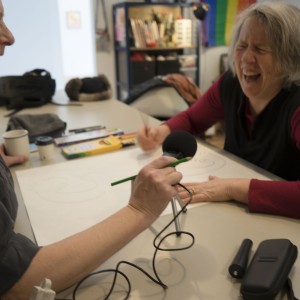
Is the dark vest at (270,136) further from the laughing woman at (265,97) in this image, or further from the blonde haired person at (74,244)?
the blonde haired person at (74,244)

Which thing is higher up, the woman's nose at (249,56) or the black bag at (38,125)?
the woman's nose at (249,56)

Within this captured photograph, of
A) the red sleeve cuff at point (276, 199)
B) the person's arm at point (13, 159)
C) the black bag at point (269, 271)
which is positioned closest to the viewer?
the black bag at point (269, 271)

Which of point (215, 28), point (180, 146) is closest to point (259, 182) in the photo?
point (180, 146)

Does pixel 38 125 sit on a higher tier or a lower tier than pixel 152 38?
lower

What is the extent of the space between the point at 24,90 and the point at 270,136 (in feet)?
5.48

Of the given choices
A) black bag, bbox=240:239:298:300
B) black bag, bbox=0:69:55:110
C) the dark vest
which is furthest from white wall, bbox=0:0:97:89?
black bag, bbox=240:239:298:300

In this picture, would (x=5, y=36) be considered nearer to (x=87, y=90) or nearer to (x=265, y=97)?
(x=265, y=97)

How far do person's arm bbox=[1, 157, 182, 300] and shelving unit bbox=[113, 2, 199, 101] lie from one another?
3015 millimetres

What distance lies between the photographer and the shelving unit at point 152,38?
3684 mm

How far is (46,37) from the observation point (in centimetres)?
350

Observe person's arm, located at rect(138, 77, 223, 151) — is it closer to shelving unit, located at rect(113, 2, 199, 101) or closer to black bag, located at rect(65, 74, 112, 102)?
black bag, located at rect(65, 74, 112, 102)

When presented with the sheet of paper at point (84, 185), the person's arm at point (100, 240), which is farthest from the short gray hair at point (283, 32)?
the person's arm at point (100, 240)

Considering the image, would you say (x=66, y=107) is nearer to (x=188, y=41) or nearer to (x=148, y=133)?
(x=148, y=133)

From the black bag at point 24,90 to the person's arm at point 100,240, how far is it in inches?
67.8
